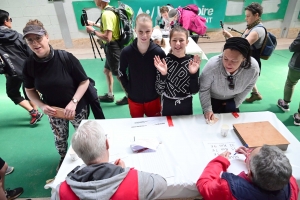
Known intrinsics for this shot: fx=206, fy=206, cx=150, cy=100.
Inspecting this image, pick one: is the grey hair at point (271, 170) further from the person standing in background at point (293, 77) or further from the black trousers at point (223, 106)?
the person standing in background at point (293, 77)

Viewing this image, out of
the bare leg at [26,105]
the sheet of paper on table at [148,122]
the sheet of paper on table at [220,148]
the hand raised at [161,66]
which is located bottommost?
the bare leg at [26,105]

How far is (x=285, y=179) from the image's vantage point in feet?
3.03

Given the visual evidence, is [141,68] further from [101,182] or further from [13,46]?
[13,46]

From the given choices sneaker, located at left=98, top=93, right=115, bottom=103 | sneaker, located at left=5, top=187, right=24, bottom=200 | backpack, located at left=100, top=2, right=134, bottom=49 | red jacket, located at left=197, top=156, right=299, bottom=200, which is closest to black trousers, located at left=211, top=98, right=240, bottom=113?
red jacket, located at left=197, top=156, right=299, bottom=200

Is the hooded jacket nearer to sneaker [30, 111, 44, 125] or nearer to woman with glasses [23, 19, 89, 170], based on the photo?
woman with glasses [23, 19, 89, 170]

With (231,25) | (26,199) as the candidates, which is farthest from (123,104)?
(231,25)

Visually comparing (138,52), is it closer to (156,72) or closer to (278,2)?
(156,72)

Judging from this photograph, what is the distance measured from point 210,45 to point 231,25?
810 millimetres

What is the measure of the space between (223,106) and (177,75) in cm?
58

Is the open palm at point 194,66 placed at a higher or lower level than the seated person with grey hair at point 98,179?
higher

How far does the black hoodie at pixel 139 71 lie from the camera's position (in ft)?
5.91

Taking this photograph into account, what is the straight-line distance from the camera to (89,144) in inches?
38.5

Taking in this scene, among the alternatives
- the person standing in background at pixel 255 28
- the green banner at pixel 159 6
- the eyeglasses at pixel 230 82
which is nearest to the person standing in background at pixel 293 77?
the person standing in background at pixel 255 28

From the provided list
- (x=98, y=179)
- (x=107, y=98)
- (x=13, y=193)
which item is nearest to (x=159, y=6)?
(x=107, y=98)
